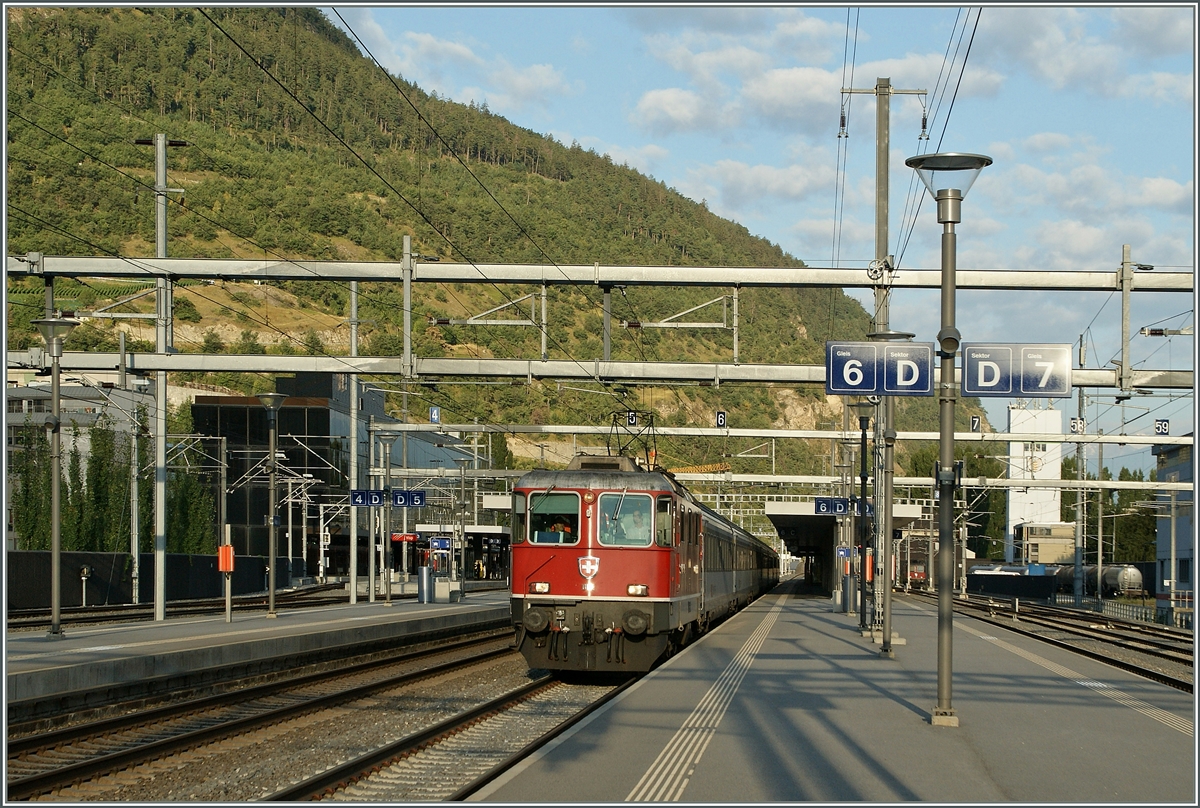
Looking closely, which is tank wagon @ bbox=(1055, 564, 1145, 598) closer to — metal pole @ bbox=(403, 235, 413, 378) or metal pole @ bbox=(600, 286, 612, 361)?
metal pole @ bbox=(600, 286, 612, 361)

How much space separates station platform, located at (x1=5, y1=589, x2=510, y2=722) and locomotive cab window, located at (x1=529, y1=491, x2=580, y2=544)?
5.29 m

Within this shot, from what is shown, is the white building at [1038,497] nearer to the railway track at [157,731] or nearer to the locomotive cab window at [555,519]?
the locomotive cab window at [555,519]

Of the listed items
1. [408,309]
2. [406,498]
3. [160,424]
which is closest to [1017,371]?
[408,309]

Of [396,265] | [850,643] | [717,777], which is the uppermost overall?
[396,265]

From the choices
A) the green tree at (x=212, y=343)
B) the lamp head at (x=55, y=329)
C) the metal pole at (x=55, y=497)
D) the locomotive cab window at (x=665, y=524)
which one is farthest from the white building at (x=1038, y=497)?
the lamp head at (x=55, y=329)

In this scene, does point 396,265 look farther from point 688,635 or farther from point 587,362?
point 688,635

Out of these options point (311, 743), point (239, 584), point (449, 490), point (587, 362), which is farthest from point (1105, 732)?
point (449, 490)

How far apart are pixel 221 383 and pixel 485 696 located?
320 feet

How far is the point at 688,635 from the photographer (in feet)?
75.8

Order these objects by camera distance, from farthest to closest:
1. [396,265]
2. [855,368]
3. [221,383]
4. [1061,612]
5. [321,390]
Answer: [221,383] → [321,390] → [1061,612] → [396,265] → [855,368]

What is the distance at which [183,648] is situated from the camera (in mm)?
19078

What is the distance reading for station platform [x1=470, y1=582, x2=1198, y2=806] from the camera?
898 centimetres

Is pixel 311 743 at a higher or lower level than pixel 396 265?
lower

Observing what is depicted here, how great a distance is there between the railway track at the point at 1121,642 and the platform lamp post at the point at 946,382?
7168 millimetres
